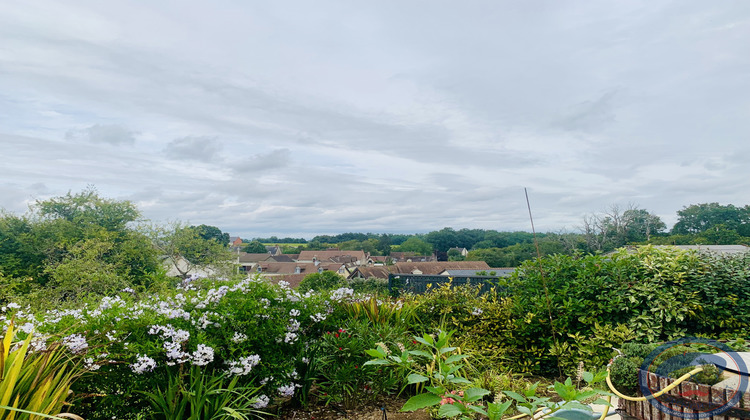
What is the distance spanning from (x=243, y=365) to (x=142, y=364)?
2.21 ft

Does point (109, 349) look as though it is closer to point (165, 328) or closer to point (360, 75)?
point (165, 328)

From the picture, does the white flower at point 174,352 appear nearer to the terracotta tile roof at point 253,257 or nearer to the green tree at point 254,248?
the terracotta tile roof at point 253,257

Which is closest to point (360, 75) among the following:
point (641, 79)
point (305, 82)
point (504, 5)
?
point (305, 82)

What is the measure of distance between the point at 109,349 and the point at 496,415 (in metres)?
2.61

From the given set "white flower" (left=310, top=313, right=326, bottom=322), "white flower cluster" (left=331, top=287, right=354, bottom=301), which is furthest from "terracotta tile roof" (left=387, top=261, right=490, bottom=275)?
"white flower" (left=310, top=313, right=326, bottom=322)

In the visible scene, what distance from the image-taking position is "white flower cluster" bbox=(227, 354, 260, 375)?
2.78m

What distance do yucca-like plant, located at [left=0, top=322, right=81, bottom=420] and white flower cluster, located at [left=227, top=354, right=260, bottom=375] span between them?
0.93 meters

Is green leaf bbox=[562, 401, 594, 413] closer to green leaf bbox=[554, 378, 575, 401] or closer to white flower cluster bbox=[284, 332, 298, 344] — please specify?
green leaf bbox=[554, 378, 575, 401]

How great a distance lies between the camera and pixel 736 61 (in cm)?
640

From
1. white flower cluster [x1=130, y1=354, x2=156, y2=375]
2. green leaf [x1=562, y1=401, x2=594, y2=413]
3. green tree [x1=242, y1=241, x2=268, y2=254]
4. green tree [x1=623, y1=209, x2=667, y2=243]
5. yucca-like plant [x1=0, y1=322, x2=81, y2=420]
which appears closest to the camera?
green leaf [x1=562, y1=401, x2=594, y2=413]

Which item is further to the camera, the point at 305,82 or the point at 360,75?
the point at 305,82

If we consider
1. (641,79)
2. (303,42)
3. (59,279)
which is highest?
(303,42)

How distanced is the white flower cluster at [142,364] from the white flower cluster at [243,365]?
20.3 inches

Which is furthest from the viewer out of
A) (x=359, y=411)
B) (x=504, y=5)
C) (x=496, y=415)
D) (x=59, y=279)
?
(x=59, y=279)
